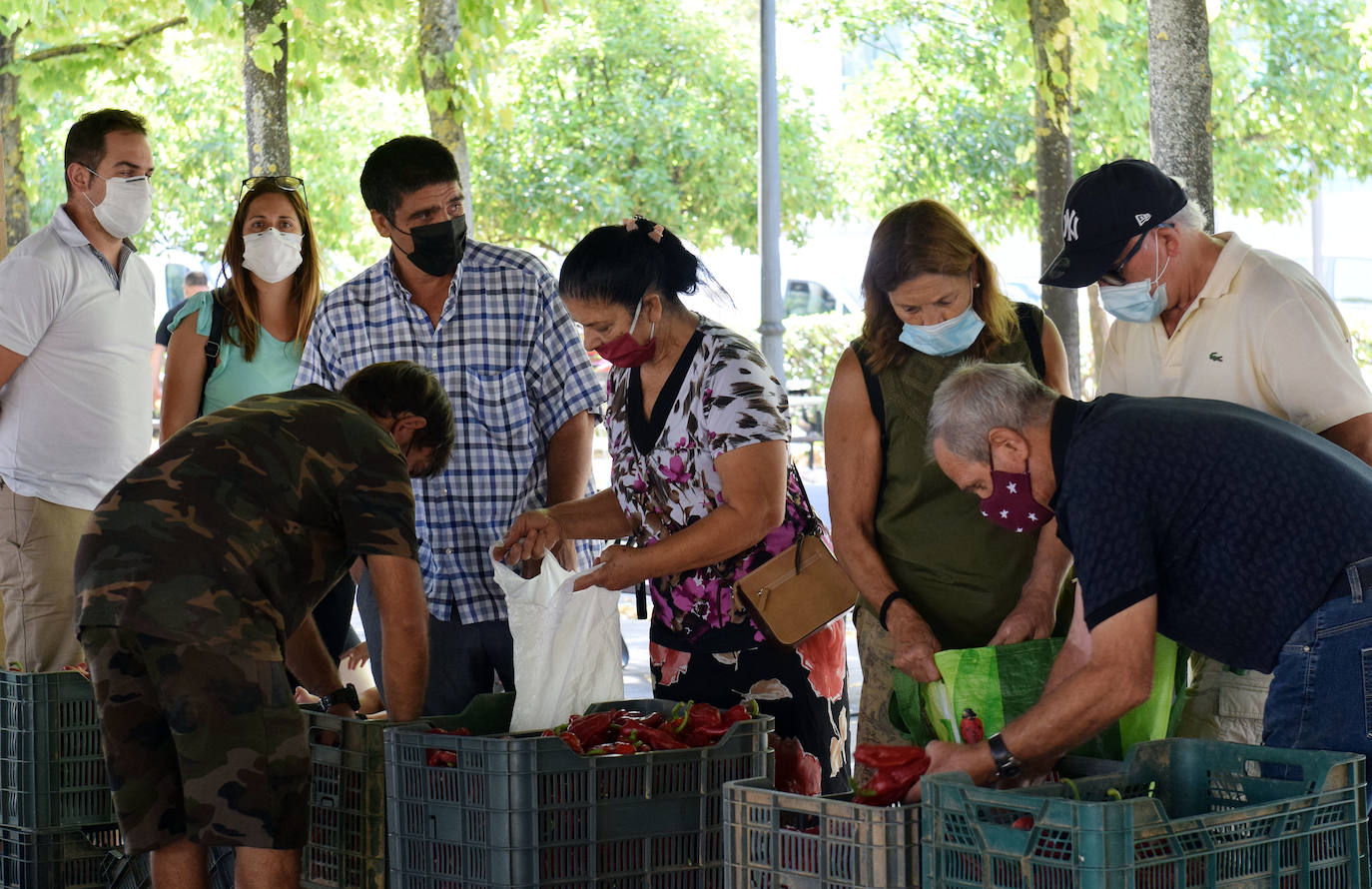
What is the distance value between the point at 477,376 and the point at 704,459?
0.80m

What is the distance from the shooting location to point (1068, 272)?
10.6ft

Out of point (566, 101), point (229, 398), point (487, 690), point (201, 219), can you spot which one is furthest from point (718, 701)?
point (201, 219)

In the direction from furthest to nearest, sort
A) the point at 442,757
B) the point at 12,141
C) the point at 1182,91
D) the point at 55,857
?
1. the point at 12,141
2. the point at 1182,91
3. the point at 55,857
4. the point at 442,757

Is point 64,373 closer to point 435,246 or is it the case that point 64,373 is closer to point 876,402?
point 435,246

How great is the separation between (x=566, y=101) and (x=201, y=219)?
5126mm

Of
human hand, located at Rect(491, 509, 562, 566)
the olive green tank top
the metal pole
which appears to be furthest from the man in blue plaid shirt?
the metal pole

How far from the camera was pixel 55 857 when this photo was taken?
391 centimetres

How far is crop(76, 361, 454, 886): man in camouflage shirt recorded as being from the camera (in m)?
2.98

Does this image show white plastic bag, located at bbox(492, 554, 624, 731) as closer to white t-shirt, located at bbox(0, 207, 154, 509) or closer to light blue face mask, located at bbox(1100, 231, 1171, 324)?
light blue face mask, located at bbox(1100, 231, 1171, 324)

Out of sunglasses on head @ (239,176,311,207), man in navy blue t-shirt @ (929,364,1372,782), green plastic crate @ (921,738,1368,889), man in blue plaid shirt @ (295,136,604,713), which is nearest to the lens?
green plastic crate @ (921,738,1368,889)

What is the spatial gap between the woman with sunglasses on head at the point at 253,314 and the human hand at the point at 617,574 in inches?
63.9

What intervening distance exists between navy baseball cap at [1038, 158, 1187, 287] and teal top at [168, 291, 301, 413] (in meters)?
2.45

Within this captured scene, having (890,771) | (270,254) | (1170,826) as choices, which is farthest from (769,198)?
(1170,826)

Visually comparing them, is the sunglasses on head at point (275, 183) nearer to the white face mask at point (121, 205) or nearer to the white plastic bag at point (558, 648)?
the white face mask at point (121, 205)
